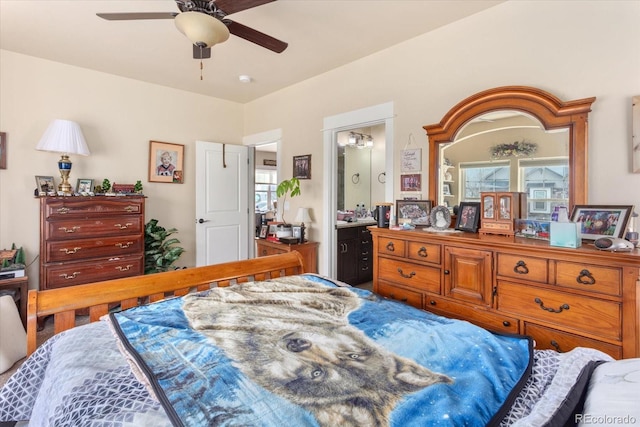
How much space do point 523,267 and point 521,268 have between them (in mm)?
12

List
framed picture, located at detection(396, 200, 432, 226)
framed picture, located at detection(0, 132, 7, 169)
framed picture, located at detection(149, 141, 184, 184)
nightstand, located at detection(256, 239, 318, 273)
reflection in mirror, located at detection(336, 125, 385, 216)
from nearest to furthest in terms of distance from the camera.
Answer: framed picture, located at detection(396, 200, 432, 226) < framed picture, located at detection(0, 132, 7, 169) < nightstand, located at detection(256, 239, 318, 273) < framed picture, located at detection(149, 141, 184, 184) < reflection in mirror, located at detection(336, 125, 385, 216)

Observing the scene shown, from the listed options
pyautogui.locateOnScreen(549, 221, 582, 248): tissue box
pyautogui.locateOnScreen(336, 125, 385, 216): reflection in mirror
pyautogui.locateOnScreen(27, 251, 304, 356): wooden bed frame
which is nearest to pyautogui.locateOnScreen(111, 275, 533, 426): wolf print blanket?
pyautogui.locateOnScreen(27, 251, 304, 356): wooden bed frame

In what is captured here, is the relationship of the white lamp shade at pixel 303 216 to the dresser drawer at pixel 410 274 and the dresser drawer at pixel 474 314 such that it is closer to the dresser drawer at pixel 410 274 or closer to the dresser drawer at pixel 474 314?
the dresser drawer at pixel 410 274

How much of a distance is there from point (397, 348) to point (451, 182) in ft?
6.00

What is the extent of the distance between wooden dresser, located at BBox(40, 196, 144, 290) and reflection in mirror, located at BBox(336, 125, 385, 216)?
3.07m

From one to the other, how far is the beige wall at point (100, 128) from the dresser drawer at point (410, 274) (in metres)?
3.06

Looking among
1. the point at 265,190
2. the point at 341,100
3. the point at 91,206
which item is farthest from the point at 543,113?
the point at 265,190

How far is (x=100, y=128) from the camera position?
373cm

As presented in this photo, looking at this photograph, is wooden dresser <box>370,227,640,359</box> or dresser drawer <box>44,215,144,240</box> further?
dresser drawer <box>44,215,144,240</box>

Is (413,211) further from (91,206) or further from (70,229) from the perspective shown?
(70,229)

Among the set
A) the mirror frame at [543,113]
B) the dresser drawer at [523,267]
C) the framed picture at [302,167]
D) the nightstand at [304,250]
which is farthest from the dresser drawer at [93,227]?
the dresser drawer at [523,267]

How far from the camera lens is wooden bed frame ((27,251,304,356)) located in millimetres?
1436

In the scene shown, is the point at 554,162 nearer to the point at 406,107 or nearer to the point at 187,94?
the point at 406,107

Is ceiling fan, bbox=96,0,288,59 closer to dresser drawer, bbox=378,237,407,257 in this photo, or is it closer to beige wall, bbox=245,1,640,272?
beige wall, bbox=245,1,640,272
